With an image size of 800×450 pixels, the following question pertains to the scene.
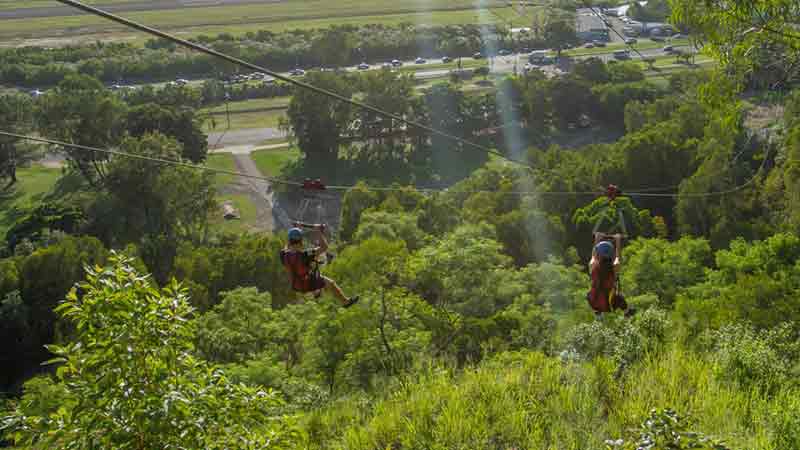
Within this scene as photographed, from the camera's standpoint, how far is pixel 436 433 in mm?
8695

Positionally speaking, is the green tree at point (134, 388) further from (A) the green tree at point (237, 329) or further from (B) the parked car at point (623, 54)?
(B) the parked car at point (623, 54)

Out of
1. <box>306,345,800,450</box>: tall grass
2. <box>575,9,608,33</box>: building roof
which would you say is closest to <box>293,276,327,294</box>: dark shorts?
<box>306,345,800,450</box>: tall grass

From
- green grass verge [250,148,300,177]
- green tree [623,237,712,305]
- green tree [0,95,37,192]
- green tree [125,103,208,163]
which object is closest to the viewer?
green tree [623,237,712,305]

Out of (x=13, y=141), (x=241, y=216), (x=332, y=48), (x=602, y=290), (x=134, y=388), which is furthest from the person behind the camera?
(x=332, y=48)

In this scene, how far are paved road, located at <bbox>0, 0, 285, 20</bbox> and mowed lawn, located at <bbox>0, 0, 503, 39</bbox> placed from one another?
208 cm

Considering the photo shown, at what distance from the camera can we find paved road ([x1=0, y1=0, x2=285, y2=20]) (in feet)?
328

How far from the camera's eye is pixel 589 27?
90.2 meters

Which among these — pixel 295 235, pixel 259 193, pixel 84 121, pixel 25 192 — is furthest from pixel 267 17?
pixel 295 235

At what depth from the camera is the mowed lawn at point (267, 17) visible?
9338cm

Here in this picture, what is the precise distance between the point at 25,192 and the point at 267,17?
202 feet

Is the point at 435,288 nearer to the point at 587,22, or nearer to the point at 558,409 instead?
the point at 558,409

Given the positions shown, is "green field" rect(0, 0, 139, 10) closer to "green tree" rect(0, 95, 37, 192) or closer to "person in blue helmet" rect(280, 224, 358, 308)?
"green tree" rect(0, 95, 37, 192)

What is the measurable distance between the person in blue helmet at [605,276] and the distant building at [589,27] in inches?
3276

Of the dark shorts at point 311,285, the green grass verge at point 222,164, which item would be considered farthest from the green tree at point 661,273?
the green grass verge at point 222,164
